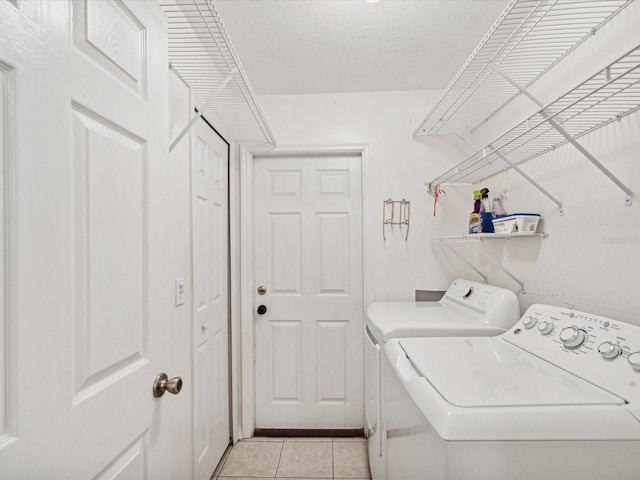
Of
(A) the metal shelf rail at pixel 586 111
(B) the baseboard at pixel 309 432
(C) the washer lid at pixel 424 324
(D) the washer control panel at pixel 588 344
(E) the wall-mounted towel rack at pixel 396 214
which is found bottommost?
(B) the baseboard at pixel 309 432

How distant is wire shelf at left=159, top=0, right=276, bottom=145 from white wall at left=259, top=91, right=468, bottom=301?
0.55m

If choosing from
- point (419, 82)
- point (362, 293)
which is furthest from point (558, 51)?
point (362, 293)

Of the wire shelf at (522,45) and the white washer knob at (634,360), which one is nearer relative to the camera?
the white washer knob at (634,360)

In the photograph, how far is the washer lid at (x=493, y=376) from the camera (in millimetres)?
759

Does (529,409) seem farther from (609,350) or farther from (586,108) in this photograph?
(586,108)

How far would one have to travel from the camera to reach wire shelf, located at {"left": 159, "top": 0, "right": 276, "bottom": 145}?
3.51 feet

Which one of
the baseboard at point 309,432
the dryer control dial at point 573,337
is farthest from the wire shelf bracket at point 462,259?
the baseboard at point 309,432

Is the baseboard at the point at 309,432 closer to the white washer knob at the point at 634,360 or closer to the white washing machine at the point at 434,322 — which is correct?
the white washing machine at the point at 434,322

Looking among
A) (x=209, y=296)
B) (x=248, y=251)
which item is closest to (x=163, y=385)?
(x=209, y=296)

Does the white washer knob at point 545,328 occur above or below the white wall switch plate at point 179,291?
below

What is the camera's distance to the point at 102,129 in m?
0.66

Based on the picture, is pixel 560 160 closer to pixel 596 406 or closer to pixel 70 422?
pixel 596 406

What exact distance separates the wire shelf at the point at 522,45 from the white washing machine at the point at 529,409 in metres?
1.00

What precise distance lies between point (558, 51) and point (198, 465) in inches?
97.8
